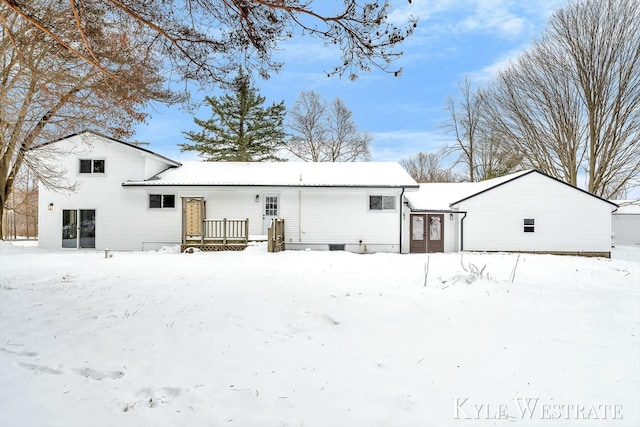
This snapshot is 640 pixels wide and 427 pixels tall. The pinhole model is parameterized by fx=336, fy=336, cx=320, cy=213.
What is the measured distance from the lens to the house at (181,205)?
50.7 feet

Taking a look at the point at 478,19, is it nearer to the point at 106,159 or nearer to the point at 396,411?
the point at 396,411

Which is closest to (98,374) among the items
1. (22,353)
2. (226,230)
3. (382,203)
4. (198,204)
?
(22,353)

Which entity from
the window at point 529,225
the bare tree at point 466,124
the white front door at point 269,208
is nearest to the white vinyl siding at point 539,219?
the window at point 529,225

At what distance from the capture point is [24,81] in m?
9.28

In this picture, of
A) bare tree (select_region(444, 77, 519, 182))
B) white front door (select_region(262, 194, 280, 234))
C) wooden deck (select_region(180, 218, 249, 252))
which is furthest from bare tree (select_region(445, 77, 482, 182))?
wooden deck (select_region(180, 218, 249, 252))

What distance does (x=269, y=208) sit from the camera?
16062 mm

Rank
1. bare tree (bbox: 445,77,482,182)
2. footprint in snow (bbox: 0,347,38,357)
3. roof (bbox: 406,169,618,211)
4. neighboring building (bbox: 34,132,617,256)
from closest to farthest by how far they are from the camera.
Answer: footprint in snow (bbox: 0,347,38,357) < neighboring building (bbox: 34,132,617,256) < roof (bbox: 406,169,618,211) < bare tree (bbox: 445,77,482,182)

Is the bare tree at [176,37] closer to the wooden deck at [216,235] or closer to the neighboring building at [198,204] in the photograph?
the wooden deck at [216,235]

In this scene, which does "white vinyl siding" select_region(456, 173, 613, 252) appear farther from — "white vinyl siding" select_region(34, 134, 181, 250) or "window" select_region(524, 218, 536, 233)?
"white vinyl siding" select_region(34, 134, 181, 250)

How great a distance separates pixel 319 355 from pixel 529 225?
682 inches

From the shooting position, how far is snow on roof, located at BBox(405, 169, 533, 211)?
685 inches

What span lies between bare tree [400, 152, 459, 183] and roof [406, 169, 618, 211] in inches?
638

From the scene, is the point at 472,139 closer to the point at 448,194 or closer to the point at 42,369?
the point at 448,194

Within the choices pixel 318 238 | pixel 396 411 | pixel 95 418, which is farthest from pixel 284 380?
pixel 318 238
